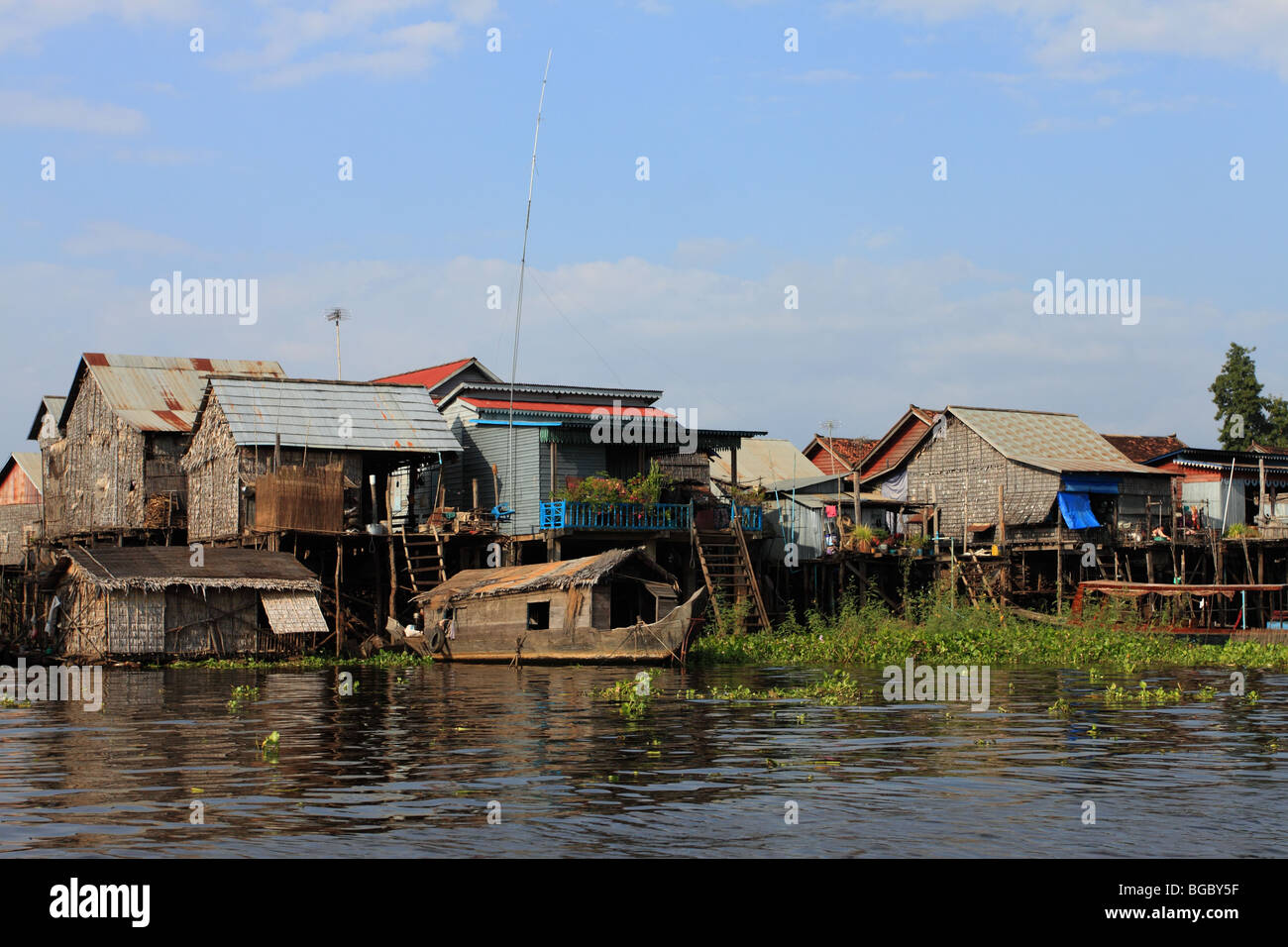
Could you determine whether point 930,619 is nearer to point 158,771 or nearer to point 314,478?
point 314,478

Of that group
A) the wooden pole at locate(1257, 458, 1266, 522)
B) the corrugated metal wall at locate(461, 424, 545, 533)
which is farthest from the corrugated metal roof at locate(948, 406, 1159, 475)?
the corrugated metal wall at locate(461, 424, 545, 533)

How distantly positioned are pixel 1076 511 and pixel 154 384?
Answer: 2969cm

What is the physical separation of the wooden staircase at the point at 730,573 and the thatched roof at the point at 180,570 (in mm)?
10355

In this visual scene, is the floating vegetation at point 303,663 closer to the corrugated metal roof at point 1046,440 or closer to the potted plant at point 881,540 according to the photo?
the potted plant at point 881,540

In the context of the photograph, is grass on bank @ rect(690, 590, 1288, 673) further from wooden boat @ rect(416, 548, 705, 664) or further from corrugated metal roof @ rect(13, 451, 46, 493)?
corrugated metal roof @ rect(13, 451, 46, 493)

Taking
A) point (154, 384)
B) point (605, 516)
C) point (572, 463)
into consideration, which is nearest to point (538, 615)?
point (605, 516)

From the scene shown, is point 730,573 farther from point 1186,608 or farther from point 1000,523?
point 1186,608

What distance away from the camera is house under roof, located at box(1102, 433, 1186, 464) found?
55188 mm

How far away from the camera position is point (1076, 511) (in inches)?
1762

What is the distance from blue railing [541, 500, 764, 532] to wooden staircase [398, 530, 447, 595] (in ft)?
9.23

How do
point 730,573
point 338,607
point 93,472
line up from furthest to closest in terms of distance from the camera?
1. point 93,472
2. point 730,573
3. point 338,607

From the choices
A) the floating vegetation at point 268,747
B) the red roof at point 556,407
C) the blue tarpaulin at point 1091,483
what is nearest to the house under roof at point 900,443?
the blue tarpaulin at point 1091,483

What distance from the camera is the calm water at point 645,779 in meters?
9.94
